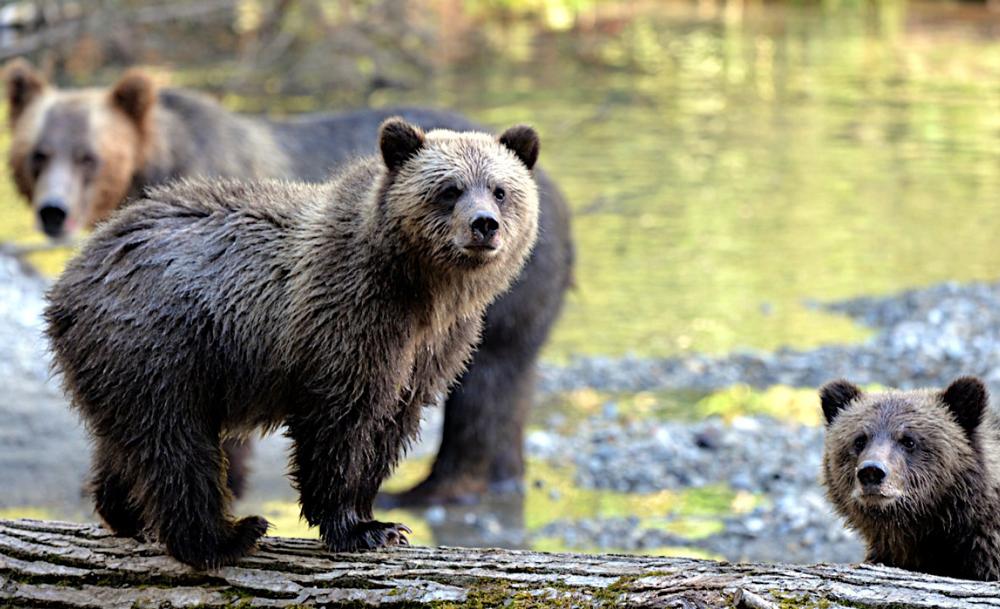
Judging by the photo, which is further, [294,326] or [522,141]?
[522,141]

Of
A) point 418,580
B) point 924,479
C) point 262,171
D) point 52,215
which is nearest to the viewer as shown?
point 418,580

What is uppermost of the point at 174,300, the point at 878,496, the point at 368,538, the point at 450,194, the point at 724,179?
the point at 724,179

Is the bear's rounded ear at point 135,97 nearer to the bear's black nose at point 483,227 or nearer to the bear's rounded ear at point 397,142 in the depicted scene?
the bear's rounded ear at point 397,142

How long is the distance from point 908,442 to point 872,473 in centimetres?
32

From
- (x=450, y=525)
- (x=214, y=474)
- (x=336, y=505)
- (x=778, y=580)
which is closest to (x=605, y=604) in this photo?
(x=778, y=580)

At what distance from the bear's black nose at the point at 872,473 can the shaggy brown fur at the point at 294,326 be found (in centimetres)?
166

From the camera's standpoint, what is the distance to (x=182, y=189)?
520 cm

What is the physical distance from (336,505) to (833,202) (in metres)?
14.7

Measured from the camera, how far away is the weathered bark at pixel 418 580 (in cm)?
426

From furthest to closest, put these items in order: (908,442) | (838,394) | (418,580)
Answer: (838,394) → (908,442) → (418,580)

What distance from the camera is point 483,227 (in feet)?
15.1

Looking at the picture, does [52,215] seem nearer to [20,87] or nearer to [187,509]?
[20,87]

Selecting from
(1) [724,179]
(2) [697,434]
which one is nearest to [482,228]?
(2) [697,434]

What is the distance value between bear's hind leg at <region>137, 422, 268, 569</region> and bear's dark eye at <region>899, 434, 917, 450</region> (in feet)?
8.63
